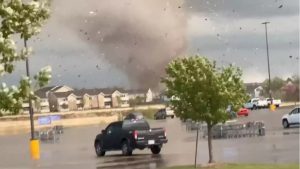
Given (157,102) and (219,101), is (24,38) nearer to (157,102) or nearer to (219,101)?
(219,101)

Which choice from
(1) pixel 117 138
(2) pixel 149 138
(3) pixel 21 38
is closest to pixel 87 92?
(1) pixel 117 138

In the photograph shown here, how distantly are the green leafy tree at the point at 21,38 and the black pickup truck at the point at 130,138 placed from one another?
25.6 meters

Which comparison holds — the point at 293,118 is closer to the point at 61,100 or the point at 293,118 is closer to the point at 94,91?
the point at 61,100

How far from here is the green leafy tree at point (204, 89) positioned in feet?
81.8

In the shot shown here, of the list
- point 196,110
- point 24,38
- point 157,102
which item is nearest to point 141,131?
point 196,110

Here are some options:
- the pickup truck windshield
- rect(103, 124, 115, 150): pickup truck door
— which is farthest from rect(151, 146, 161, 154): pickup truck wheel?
rect(103, 124, 115, 150): pickup truck door

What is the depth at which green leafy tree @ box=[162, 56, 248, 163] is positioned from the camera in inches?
982

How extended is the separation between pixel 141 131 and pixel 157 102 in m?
85.8

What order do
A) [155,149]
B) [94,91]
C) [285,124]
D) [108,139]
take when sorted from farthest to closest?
[94,91]
[285,124]
[108,139]
[155,149]

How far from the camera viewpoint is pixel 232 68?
25.1 metres

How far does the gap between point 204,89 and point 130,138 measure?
37.4 feet

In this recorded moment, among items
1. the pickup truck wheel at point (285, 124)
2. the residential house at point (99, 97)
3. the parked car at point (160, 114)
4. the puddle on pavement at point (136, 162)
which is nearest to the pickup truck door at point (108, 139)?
the puddle on pavement at point (136, 162)

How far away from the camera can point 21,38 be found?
33.8 feet

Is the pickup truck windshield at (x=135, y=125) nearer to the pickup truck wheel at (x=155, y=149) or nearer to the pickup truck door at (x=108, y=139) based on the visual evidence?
the pickup truck door at (x=108, y=139)
